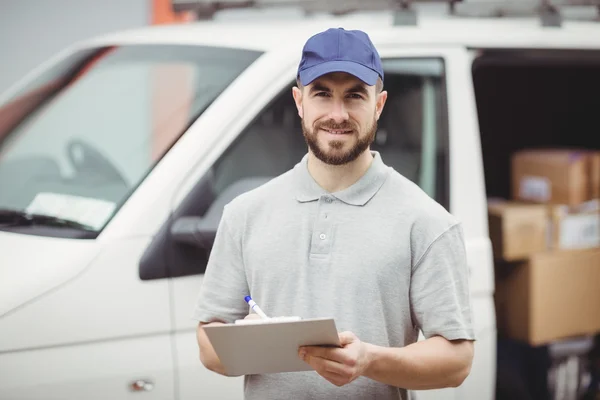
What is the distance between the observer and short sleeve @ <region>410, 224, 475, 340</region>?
1.83 meters

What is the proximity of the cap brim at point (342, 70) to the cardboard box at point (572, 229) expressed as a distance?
187cm

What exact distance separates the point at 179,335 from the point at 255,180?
52 centimetres

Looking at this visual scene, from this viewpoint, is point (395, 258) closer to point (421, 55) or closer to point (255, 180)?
point (255, 180)

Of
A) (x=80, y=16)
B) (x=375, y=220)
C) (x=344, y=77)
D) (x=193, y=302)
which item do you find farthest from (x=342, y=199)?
(x=80, y=16)

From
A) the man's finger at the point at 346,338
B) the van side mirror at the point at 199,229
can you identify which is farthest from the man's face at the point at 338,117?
the van side mirror at the point at 199,229

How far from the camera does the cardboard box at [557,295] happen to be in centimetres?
342

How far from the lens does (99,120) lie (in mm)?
3146

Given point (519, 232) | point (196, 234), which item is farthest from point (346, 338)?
point (519, 232)

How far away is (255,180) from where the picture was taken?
258 centimetres

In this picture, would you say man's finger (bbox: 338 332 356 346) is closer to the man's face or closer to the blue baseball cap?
the man's face

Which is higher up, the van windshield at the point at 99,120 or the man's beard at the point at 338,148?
the van windshield at the point at 99,120

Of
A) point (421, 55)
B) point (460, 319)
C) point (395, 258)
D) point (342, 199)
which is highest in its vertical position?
point (421, 55)

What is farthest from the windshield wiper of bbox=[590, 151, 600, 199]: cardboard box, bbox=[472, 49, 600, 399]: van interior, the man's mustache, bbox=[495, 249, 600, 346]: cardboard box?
bbox=[472, 49, 600, 399]: van interior

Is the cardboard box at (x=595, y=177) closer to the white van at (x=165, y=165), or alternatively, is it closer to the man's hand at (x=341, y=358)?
the white van at (x=165, y=165)
